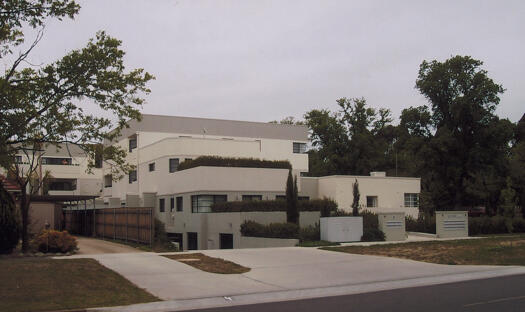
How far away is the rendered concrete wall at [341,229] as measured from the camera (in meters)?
26.2

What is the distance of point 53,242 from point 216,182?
16.6 meters

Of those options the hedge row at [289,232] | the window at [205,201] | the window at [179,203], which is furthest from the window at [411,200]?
the hedge row at [289,232]

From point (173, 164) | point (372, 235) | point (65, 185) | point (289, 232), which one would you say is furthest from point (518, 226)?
point (65, 185)

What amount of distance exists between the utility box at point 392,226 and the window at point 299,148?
25623mm

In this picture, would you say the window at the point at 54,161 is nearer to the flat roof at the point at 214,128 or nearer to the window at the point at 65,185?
the window at the point at 65,185

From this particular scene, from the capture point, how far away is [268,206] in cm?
3366

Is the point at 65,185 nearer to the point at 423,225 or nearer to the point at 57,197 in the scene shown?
the point at 57,197

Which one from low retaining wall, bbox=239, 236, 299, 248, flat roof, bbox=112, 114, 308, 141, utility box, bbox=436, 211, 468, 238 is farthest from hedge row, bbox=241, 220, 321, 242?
flat roof, bbox=112, 114, 308, 141

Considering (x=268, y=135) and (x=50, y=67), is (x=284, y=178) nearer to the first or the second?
(x=268, y=135)

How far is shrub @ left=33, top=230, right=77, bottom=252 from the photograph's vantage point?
21.6 m

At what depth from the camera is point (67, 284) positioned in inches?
535

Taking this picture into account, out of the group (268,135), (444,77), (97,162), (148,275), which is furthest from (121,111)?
(444,77)

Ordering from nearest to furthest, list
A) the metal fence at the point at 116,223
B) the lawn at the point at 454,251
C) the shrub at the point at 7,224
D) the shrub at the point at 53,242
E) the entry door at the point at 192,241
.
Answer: the lawn at the point at 454,251, the shrub at the point at 7,224, the shrub at the point at 53,242, the metal fence at the point at 116,223, the entry door at the point at 192,241

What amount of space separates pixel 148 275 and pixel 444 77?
47.3 m
